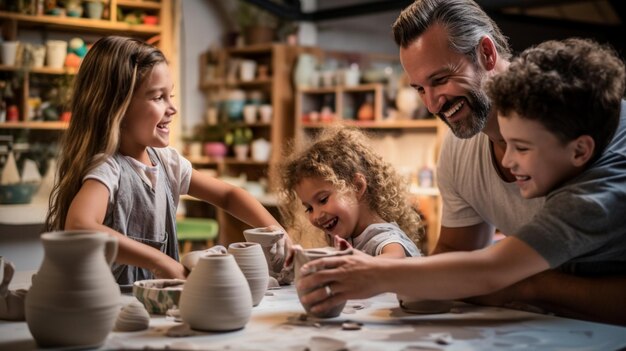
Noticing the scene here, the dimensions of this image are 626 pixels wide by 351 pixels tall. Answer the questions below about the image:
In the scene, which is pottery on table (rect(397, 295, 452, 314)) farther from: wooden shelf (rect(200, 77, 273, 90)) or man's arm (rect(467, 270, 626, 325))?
wooden shelf (rect(200, 77, 273, 90))

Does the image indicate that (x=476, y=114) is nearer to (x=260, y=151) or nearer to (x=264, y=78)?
(x=260, y=151)

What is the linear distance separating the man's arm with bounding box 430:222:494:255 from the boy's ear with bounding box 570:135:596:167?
0.95 metres

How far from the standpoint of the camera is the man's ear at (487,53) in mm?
2137

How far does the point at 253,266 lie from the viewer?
1.57 m

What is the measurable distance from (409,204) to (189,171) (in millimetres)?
→ 766

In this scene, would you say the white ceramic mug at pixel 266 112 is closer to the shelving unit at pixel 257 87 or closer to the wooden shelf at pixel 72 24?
the shelving unit at pixel 257 87

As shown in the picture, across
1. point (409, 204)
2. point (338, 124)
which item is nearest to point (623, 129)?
point (409, 204)

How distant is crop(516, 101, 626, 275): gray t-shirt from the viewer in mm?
1415

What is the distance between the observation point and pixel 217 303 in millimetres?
1333

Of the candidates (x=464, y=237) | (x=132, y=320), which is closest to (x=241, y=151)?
(x=464, y=237)

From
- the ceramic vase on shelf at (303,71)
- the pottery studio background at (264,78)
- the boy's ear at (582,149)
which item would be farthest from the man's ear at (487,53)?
the ceramic vase on shelf at (303,71)

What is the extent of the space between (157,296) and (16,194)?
3658 mm

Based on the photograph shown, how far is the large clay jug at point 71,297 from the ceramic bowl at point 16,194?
3780 millimetres

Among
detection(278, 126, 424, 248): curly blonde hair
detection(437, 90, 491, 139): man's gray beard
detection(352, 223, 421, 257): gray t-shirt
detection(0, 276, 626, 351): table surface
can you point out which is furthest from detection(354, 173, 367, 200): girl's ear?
detection(0, 276, 626, 351): table surface
